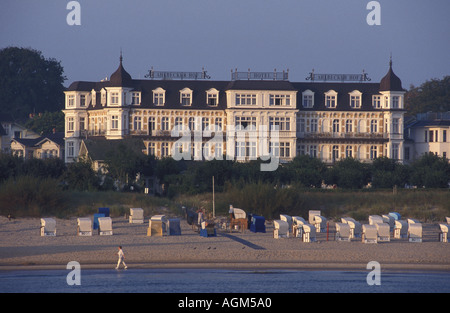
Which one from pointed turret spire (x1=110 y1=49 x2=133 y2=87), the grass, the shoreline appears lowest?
the shoreline

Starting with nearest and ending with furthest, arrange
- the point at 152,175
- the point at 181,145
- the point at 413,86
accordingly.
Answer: the point at 152,175 → the point at 181,145 → the point at 413,86

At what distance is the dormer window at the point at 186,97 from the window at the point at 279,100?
767 centimetres

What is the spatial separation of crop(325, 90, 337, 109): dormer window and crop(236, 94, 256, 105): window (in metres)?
7.39

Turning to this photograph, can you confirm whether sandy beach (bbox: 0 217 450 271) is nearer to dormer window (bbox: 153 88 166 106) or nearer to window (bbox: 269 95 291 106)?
window (bbox: 269 95 291 106)

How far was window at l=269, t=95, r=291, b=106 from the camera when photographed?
82625 mm

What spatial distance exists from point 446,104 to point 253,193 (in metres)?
62.8

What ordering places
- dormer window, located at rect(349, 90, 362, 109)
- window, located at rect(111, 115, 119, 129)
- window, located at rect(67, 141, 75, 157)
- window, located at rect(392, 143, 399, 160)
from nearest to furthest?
window, located at rect(111, 115, 119, 129) < window, located at rect(392, 143, 399, 160) < dormer window, located at rect(349, 90, 362, 109) < window, located at rect(67, 141, 75, 157)

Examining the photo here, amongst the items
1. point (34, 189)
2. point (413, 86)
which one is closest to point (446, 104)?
point (413, 86)

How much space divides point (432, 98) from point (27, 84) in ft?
173

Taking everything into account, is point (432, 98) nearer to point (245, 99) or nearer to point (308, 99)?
point (308, 99)

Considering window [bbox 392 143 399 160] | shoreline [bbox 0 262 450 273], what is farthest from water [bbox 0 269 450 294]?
window [bbox 392 143 399 160]

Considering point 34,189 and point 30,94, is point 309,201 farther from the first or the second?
point 30,94

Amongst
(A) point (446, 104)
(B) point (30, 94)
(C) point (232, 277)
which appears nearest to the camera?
(C) point (232, 277)

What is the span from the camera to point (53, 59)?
409 feet
